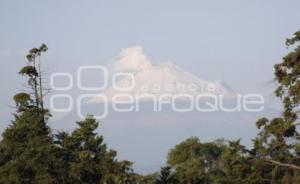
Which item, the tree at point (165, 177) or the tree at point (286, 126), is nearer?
the tree at point (286, 126)

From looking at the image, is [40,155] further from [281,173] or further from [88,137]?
[281,173]

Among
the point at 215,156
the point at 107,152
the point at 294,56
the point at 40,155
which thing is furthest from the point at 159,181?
the point at 215,156

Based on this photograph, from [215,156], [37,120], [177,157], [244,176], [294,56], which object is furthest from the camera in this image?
[215,156]

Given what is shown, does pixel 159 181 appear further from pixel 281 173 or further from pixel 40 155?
pixel 281 173

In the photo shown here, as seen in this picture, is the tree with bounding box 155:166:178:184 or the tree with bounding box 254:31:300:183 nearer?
the tree with bounding box 254:31:300:183

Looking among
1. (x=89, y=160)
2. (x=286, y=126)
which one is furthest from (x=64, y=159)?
(x=286, y=126)

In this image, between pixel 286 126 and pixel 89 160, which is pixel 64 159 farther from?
pixel 286 126

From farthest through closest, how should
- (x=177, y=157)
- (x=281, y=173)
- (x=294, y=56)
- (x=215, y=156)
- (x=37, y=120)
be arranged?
1. (x=215, y=156)
2. (x=177, y=157)
3. (x=37, y=120)
4. (x=281, y=173)
5. (x=294, y=56)

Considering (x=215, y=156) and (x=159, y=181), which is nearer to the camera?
(x=159, y=181)

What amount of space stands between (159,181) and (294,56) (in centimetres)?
2486

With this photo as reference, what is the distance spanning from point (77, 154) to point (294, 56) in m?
24.6

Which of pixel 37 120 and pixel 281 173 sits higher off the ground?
pixel 37 120

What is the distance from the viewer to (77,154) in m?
69.0

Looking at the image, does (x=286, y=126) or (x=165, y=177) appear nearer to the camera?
(x=286, y=126)
